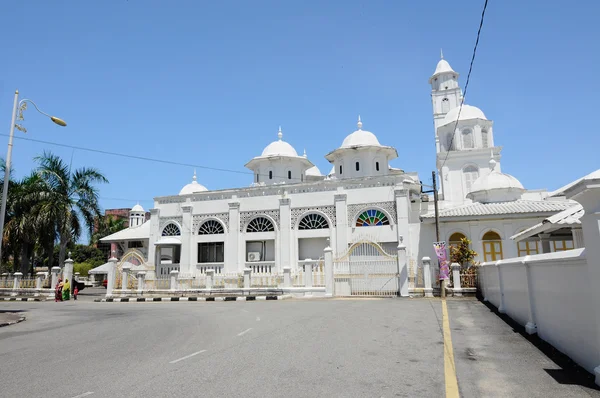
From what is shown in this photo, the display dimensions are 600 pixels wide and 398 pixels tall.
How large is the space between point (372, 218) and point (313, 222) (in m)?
3.60

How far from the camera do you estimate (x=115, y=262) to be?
2389cm

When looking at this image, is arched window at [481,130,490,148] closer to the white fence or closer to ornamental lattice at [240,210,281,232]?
ornamental lattice at [240,210,281,232]

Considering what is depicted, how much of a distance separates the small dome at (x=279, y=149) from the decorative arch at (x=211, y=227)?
703cm

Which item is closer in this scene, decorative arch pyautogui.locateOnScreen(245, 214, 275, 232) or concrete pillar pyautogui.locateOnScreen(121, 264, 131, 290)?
concrete pillar pyautogui.locateOnScreen(121, 264, 131, 290)

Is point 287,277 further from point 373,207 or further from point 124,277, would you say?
point 124,277

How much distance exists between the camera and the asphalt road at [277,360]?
4566 millimetres

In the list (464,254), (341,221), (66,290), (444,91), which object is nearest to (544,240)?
(464,254)

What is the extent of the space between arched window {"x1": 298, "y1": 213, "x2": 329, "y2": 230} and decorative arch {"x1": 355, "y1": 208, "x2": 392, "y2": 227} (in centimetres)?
201

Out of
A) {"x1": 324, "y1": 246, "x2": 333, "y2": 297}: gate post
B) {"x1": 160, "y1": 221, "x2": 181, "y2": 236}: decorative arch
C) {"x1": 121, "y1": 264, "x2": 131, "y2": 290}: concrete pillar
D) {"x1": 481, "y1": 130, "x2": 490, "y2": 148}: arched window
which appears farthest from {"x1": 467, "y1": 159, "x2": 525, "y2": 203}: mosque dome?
{"x1": 121, "y1": 264, "x2": 131, "y2": 290}: concrete pillar

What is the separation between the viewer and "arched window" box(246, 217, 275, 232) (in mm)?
27117

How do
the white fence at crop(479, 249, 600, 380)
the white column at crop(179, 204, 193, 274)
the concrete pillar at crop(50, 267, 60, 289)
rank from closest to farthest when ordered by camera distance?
the white fence at crop(479, 249, 600, 380) → the concrete pillar at crop(50, 267, 60, 289) → the white column at crop(179, 204, 193, 274)

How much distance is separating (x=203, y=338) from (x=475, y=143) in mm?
34845

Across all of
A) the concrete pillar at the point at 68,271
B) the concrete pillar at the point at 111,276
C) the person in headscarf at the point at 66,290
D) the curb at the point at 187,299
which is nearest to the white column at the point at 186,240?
the concrete pillar at the point at 111,276

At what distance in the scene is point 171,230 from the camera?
29422 mm
